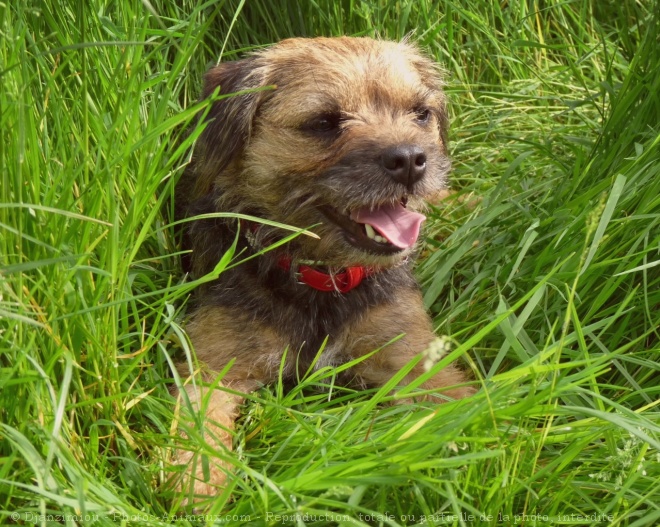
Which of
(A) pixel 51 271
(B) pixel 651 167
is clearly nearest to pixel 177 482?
(A) pixel 51 271

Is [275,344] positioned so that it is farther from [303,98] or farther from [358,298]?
[303,98]

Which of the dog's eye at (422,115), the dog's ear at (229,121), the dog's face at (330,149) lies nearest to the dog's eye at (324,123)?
the dog's face at (330,149)

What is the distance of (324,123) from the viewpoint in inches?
116

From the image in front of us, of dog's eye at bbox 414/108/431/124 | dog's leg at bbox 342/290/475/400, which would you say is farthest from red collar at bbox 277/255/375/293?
dog's eye at bbox 414/108/431/124

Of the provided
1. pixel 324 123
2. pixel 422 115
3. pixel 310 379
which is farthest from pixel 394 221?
pixel 310 379

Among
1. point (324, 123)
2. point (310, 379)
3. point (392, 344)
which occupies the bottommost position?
point (392, 344)

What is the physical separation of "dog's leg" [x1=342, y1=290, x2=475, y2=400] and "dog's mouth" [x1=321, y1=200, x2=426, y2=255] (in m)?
0.31

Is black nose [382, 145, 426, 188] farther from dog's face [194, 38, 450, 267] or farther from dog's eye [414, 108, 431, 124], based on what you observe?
dog's eye [414, 108, 431, 124]

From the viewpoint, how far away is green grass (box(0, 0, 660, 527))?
2.00 m

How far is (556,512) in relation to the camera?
215cm

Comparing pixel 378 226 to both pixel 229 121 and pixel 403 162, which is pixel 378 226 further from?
pixel 229 121

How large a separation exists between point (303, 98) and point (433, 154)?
482mm

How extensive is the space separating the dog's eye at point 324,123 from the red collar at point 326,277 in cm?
44

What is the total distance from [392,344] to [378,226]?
16.4 inches
